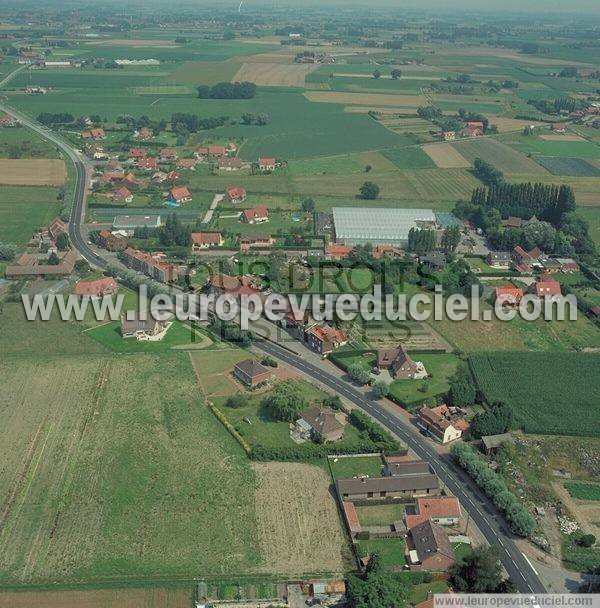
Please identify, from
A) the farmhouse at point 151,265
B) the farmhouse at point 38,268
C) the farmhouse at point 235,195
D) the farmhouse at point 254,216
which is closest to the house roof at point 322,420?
the farmhouse at point 151,265

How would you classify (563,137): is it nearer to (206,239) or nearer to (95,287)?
(206,239)

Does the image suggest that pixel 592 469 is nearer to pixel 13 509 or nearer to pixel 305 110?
pixel 13 509

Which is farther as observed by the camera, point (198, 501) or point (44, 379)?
point (44, 379)

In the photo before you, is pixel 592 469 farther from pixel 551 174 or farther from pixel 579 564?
pixel 551 174

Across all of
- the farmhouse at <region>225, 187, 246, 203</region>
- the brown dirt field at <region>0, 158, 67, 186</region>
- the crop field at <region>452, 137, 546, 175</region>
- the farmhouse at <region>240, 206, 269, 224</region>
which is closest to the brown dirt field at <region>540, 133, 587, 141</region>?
the crop field at <region>452, 137, 546, 175</region>

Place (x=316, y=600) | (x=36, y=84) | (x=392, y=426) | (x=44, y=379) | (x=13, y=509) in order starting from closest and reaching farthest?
1. (x=316, y=600)
2. (x=13, y=509)
3. (x=392, y=426)
4. (x=44, y=379)
5. (x=36, y=84)

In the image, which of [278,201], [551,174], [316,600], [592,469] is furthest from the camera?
[551,174]

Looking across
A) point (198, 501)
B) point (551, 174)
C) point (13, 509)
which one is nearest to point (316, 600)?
point (198, 501)

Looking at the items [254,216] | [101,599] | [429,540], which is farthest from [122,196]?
[429,540]

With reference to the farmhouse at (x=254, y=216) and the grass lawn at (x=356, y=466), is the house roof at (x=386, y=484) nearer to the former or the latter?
the grass lawn at (x=356, y=466)
